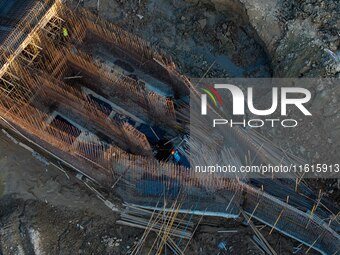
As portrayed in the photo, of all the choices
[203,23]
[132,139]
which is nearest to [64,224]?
[132,139]

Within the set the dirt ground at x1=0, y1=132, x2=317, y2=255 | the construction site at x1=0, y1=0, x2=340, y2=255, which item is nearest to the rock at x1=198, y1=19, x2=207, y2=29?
the construction site at x1=0, y1=0, x2=340, y2=255

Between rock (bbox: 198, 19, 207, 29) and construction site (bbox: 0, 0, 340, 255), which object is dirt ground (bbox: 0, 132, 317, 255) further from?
rock (bbox: 198, 19, 207, 29)

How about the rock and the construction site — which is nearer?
the construction site

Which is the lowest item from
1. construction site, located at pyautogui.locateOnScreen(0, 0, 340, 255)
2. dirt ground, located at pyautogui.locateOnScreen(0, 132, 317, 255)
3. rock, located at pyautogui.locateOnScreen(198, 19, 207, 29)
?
dirt ground, located at pyautogui.locateOnScreen(0, 132, 317, 255)

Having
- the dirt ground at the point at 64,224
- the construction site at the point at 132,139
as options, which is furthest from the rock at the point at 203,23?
the dirt ground at the point at 64,224

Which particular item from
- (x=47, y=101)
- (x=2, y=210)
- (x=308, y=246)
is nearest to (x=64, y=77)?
(x=47, y=101)

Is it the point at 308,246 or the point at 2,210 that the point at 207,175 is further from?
the point at 2,210

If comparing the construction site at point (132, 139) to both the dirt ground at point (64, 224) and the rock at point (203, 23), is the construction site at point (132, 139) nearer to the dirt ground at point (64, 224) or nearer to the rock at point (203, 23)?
the dirt ground at point (64, 224)

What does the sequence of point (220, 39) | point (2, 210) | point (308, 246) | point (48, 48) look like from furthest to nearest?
point (220, 39)
point (48, 48)
point (2, 210)
point (308, 246)
